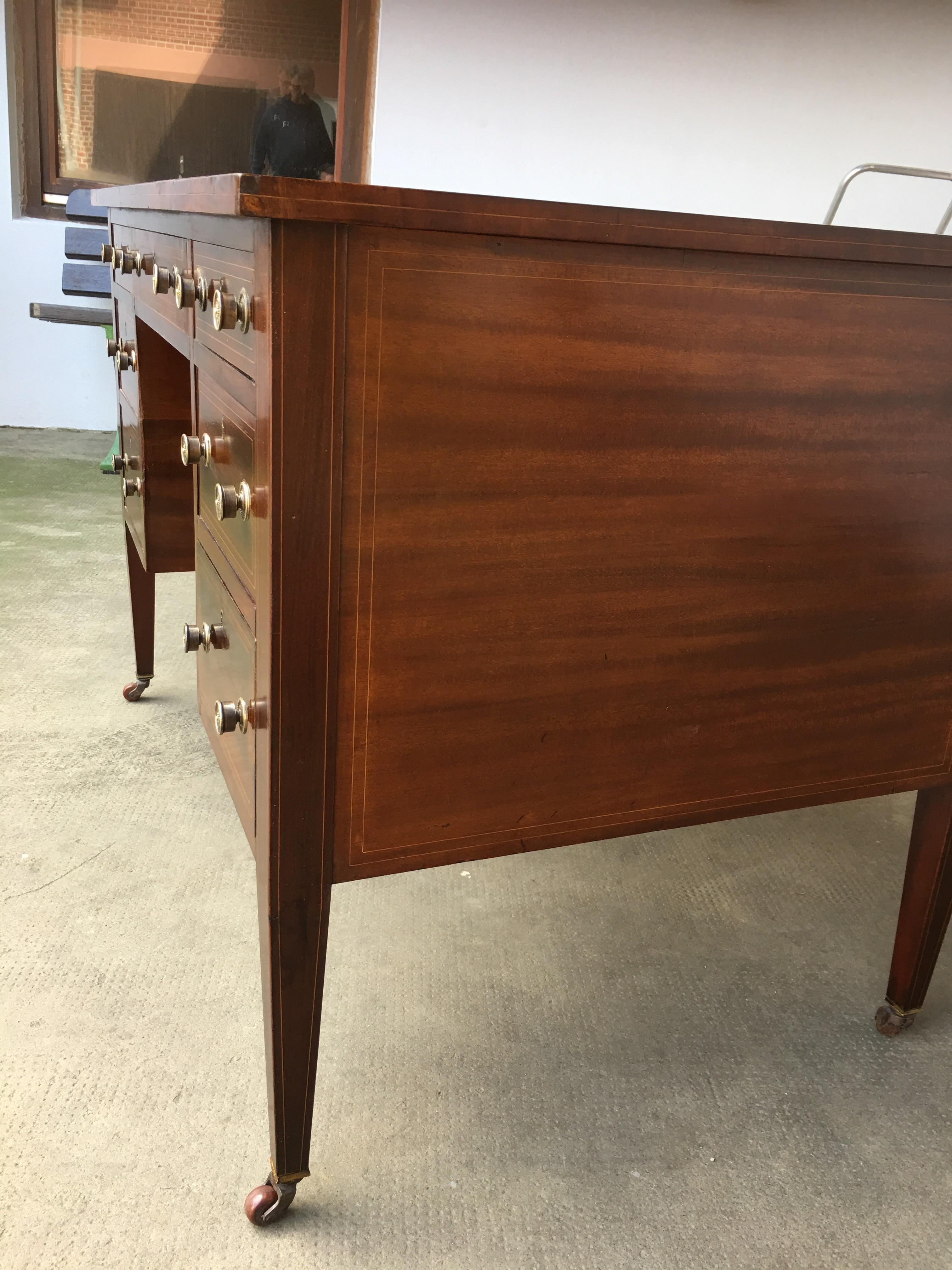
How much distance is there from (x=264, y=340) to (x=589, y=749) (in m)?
0.49

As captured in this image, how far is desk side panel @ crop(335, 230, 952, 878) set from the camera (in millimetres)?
859

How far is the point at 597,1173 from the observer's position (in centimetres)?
113

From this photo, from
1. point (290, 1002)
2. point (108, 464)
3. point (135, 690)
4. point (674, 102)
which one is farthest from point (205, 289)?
point (108, 464)

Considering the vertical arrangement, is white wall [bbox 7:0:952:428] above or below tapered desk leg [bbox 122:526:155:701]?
above

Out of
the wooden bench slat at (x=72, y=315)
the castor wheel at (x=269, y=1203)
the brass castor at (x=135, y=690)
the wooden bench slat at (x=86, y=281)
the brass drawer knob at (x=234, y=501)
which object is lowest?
the castor wheel at (x=269, y=1203)

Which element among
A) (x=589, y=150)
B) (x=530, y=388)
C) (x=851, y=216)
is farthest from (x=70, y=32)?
(x=530, y=388)

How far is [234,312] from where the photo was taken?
88 cm

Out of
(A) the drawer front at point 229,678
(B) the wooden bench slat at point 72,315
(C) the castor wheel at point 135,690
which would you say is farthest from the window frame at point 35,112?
(A) the drawer front at point 229,678

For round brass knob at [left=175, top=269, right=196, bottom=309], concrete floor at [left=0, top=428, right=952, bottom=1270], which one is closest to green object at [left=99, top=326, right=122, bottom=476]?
concrete floor at [left=0, top=428, right=952, bottom=1270]

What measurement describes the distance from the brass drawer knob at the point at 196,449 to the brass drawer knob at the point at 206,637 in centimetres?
19

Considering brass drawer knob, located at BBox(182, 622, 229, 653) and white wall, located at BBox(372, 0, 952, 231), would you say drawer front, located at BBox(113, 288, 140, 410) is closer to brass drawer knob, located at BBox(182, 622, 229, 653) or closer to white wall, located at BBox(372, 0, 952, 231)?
brass drawer knob, located at BBox(182, 622, 229, 653)

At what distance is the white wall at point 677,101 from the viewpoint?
2838mm

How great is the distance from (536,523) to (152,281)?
0.80m

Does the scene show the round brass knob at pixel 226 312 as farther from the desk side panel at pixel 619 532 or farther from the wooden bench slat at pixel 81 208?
the wooden bench slat at pixel 81 208
